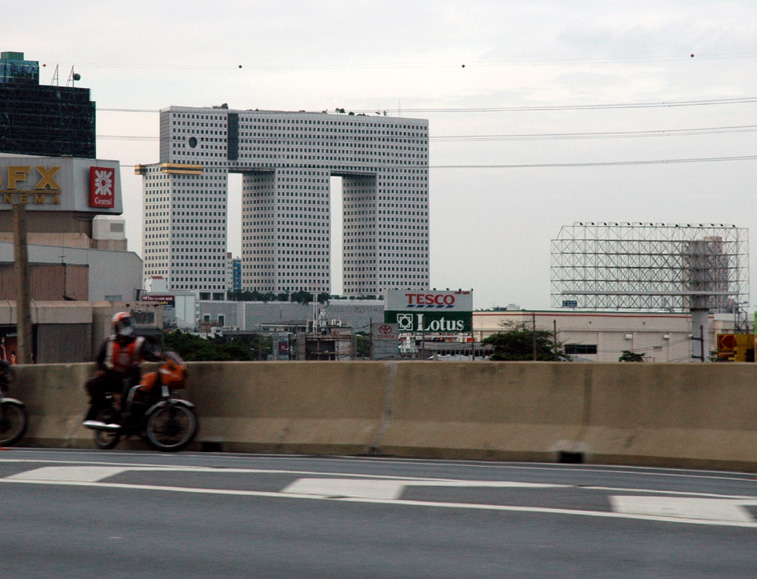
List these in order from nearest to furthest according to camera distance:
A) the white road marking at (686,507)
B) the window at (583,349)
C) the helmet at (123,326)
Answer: the white road marking at (686,507) → the helmet at (123,326) → the window at (583,349)

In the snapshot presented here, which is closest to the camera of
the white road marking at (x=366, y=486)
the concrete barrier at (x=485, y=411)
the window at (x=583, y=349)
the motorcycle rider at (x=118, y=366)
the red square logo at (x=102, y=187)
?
the white road marking at (x=366, y=486)

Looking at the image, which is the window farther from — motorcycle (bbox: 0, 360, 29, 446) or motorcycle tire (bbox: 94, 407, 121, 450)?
motorcycle tire (bbox: 94, 407, 121, 450)

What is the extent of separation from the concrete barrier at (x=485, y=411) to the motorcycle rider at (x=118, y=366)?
2.55 feet

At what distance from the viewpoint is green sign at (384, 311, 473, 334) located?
99562 millimetres

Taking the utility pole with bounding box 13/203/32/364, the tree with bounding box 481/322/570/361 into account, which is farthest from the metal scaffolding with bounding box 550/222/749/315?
the utility pole with bounding box 13/203/32/364

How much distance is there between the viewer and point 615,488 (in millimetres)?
9070

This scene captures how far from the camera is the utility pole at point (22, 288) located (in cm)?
1955

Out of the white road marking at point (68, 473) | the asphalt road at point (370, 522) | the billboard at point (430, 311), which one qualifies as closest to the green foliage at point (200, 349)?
the billboard at point (430, 311)

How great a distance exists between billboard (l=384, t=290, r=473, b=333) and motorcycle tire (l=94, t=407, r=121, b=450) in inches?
3246

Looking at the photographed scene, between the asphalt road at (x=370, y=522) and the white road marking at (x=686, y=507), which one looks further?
the white road marking at (x=686, y=507)

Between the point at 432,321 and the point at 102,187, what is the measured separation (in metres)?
31.7

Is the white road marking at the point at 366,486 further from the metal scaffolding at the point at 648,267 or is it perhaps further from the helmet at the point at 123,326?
the metal scaffolding at the point at 648,267

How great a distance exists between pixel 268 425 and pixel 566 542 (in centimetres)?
665

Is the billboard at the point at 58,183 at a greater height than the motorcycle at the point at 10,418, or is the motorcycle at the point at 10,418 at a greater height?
the billboard at the point at 58,183
